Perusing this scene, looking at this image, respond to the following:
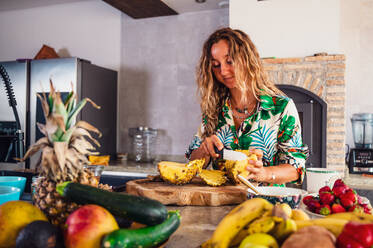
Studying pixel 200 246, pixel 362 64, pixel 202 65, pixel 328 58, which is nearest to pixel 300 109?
pixel 328 58

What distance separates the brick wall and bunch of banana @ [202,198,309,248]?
2834 mm

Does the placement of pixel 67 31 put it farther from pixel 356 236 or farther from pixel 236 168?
pixel 356 236

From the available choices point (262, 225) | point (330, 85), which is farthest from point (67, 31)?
point (262, 225)

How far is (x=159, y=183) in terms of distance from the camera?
132 cm

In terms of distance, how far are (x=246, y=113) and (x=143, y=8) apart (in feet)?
8.12

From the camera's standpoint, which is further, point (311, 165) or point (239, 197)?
point (311, 165)

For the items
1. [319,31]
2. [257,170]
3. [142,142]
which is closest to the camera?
[257,170]

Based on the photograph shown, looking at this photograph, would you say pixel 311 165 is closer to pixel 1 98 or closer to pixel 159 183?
pixel 159 183

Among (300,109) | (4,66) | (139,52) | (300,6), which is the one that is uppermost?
(300,6)

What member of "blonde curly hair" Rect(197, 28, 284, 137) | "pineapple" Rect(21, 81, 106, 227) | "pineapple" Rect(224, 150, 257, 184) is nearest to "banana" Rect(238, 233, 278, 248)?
"pineapple" Rect(21, 81, 106, 227)

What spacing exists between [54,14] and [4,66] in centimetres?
111

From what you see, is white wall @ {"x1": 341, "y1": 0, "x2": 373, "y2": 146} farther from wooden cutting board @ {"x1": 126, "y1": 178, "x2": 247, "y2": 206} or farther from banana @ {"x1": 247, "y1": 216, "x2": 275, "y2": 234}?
Result: banana @ {"x1": 247, "y1": 216, "x2": 275, "y2": 234}

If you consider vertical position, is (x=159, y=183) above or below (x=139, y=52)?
below

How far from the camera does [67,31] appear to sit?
4.34 metres
